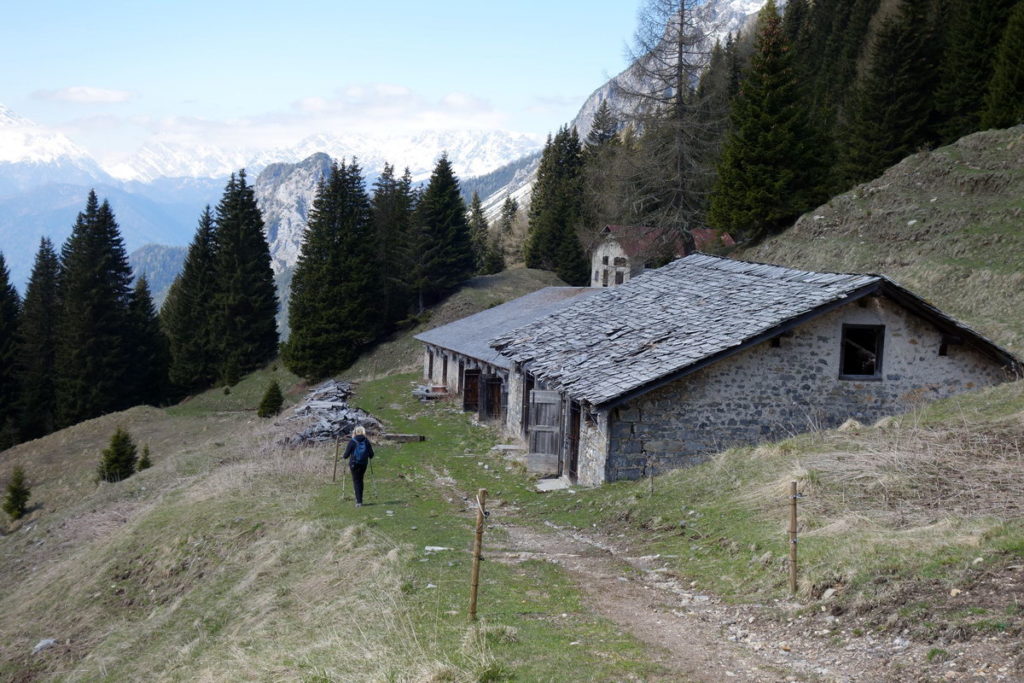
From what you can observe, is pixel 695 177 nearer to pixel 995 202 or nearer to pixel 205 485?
pixel 995 202

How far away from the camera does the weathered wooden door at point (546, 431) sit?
22281mm

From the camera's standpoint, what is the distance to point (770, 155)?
41844mm

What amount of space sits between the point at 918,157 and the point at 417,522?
3353cm

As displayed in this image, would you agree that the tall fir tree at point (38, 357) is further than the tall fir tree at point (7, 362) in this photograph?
Yes

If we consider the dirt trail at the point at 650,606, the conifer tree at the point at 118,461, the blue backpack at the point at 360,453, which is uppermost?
the blue backpack at the point at 360,453

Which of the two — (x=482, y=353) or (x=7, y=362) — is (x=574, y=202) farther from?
(x=7, y=362)

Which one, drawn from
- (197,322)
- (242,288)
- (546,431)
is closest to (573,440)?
(546,431)

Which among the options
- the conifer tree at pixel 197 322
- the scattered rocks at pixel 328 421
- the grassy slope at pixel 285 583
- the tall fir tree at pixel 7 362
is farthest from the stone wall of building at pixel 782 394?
the conifer tree at pixel 197 322

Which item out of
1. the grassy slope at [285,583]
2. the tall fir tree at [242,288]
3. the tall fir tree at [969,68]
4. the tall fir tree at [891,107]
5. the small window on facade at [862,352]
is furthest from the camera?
the tall fir tree at [242,288]

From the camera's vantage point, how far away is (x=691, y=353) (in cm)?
1845

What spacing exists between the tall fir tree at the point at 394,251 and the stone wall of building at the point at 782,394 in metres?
49.8

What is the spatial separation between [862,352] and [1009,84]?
26750 mm

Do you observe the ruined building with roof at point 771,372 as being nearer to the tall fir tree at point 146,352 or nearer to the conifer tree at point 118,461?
the conifer tree at point 118,461

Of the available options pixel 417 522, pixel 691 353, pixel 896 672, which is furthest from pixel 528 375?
pixel 896 672
